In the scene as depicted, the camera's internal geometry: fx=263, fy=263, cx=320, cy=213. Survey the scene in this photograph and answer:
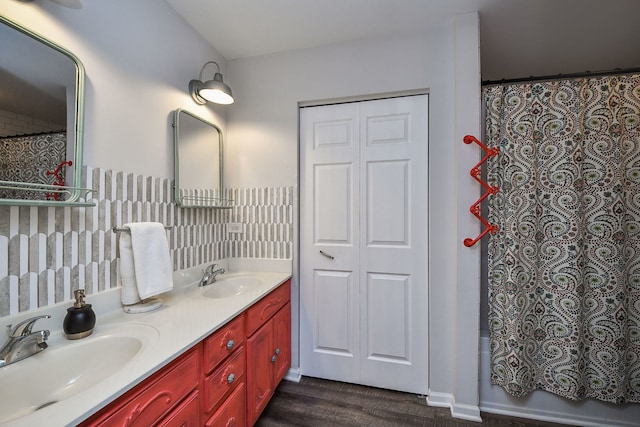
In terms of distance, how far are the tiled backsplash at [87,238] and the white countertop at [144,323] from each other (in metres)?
0.07

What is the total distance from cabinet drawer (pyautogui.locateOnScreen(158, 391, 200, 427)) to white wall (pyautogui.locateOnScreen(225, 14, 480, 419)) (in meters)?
1.07

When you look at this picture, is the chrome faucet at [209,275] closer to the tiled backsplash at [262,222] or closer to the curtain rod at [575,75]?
the tiled backsplash at [262,222]

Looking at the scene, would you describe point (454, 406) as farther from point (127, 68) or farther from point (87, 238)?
point (127, 68)

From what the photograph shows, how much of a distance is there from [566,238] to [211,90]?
2.33 meters

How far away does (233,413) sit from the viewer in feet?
4.09

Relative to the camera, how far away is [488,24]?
→ 172cm

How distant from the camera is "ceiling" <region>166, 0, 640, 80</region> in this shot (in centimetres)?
155

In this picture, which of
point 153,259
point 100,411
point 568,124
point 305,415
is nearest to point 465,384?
point 305,415

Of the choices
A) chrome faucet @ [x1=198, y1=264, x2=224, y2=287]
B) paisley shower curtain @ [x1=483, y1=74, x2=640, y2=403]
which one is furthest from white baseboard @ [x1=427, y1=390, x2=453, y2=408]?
chrome faucet @ [x1=198, y1=264, x2=224, y2=287]

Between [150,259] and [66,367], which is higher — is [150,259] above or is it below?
above

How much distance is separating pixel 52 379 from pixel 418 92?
228 cm

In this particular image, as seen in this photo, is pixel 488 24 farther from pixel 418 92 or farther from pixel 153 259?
pixel 153 259

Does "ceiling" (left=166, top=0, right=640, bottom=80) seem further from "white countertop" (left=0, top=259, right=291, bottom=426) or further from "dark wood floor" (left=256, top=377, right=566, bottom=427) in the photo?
"dark wood floor" (left=256, top=377, right=566, bottom=427)

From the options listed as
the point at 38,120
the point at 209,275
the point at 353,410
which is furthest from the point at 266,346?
the point at 38,120
